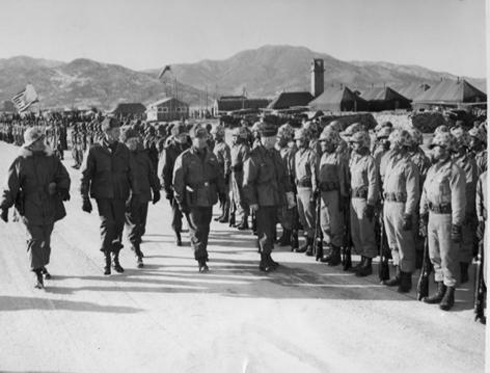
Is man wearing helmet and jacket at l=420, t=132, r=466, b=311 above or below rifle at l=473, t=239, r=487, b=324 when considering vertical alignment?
above

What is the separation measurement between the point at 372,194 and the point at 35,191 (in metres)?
4.35

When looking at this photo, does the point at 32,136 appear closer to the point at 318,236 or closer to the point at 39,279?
the point at 39,279

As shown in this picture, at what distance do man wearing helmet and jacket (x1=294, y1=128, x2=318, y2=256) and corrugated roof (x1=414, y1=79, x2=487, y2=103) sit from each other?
116 ft

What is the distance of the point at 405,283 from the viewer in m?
7.01

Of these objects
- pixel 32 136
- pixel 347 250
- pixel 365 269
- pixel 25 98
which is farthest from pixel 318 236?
pixel 25 98

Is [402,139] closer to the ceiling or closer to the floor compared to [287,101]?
closer to the floor

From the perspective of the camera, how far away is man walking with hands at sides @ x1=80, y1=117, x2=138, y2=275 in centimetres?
777

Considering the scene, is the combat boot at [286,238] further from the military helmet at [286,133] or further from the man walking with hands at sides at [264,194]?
the military helmet at [286,133]

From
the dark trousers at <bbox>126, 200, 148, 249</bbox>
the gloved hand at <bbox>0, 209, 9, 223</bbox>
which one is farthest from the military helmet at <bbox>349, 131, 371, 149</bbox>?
the gloved hand at <bbox>0, 209, 9, 223</bbox>

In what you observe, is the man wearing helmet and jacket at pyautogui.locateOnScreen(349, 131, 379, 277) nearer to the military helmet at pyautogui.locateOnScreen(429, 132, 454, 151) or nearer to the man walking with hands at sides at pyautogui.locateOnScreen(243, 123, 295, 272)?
the man walking with hands at sides at pyautogui.locateOnScreen(243, 123, 295, 272)

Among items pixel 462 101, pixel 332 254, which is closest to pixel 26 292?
pixel 332 254

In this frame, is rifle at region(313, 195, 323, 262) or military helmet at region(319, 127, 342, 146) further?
rifle at region(313, 195, 323, 262)

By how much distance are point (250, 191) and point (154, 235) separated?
3.33 m

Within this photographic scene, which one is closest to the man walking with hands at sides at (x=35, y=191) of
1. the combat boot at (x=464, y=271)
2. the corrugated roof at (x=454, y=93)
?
the combat boot at (x=464, y=271)
